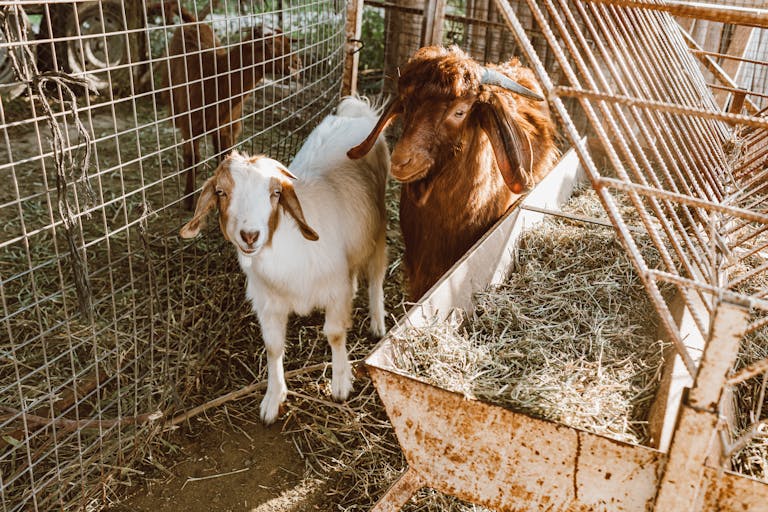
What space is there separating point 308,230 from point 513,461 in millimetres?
1491

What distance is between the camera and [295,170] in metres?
3.68

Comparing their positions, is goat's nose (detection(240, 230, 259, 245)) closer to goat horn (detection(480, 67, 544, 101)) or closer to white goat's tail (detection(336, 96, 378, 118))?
goat horn (detection(480, 67, 544, 101))

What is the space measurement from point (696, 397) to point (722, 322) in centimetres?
22

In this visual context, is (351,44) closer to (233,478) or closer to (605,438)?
(233,478)

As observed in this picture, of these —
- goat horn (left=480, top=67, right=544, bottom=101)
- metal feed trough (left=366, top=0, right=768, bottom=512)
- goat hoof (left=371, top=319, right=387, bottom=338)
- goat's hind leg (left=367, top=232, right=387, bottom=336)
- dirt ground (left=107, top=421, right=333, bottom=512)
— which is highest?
goat horn (left=480, top=67, right=544, bottom=101)

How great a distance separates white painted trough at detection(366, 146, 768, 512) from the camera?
1666mm

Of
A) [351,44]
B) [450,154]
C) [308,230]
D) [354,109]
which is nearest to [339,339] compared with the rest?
[308,230]

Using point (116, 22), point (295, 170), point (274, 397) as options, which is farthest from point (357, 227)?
point (116, 22)

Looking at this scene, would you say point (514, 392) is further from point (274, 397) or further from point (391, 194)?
point (391, 194)

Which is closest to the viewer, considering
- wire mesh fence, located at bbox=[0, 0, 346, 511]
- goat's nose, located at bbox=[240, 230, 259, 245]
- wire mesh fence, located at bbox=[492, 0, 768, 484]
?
wire mesh fence, located at bbox=[492, 0, 768, 484]

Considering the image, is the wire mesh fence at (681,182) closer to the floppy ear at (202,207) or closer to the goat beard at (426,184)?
the goat beard at (426,184)

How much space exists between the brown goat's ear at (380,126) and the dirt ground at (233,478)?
1.60 m

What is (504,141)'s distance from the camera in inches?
121

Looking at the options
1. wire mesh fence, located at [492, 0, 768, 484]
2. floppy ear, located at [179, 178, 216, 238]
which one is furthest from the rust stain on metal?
floppy ear, located at [179, 178, 216, 238]
